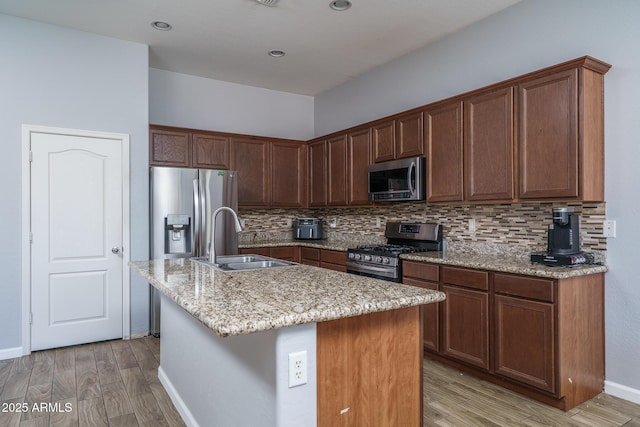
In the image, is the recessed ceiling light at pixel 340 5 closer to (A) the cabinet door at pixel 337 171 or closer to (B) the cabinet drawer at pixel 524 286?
(A) the cabinet door at pixel 337 171

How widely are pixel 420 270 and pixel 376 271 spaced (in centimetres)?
47

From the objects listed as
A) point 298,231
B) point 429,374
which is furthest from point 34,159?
point 429,374

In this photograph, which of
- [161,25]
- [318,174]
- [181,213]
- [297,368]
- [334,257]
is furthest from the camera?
[318,174]

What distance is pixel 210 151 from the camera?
15.1ft

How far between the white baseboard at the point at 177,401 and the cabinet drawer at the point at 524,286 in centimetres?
205

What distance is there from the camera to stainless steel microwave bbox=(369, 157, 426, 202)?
11.8 feet

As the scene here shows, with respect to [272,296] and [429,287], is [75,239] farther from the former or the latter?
[429,287]

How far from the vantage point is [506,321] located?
2.67m

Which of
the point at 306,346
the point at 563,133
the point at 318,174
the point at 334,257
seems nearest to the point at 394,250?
the point at 334,257

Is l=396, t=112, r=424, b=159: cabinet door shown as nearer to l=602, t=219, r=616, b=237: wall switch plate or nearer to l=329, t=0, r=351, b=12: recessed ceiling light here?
l=329, t=0, r=351, b=12: recessed ceiling light

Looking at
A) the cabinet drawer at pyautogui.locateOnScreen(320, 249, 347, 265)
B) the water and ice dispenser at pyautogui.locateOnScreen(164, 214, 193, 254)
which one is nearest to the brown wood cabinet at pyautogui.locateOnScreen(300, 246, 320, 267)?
the cabinet drawer at pyautogui.locateOnScreen(320, 249, 347, 265)

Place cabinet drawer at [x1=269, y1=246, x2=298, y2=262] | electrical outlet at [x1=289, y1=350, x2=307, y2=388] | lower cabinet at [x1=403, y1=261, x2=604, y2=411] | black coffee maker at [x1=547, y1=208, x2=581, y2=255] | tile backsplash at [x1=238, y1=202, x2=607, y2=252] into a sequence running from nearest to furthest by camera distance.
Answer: electrical outlet at [x1=289, y1=350, x2=307, y2=388] < lower cabinet at [x1=403, y1=261, x2=604, y2=411] < black coffee maker at [x1=547, y1=208, x2=581, y2=255] < tile backsplash at [x1=238, y1=202, x2=607, y2=252] < cabinet drawer at [x1=269, y1=246, x2=298, y2=262]

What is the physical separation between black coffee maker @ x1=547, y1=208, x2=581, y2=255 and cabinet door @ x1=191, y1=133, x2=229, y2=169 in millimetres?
3419

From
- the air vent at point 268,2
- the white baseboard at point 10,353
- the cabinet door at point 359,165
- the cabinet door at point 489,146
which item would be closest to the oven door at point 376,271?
the cabinet door at point 359,165
